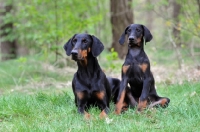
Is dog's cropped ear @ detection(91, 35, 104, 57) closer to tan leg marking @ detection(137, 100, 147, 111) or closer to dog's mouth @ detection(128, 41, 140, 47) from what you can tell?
dog's mouth @ detection(128, 41, 140, 47)

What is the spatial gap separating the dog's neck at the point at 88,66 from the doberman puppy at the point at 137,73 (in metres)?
0.44

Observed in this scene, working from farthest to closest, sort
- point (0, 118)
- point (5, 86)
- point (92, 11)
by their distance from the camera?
point (92, 11), point (5, 86), point (0, 118)

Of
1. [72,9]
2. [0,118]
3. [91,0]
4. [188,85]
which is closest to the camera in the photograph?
[0,118]

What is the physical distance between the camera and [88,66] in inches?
209

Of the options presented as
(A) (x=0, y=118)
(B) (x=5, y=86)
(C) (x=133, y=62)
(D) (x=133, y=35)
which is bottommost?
(B) (x=5, y=86)

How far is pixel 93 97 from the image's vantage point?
17.3 feet

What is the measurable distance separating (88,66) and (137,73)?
73 centimetres

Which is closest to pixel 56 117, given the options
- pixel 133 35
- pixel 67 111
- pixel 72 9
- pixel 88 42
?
pixel 67 111

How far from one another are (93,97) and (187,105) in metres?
1.36

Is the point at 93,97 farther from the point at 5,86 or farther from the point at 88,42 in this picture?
the point at 5,86

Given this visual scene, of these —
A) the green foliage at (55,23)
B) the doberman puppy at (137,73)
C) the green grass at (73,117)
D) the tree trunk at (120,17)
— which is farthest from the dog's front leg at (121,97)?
the tree trunk at (120,17)

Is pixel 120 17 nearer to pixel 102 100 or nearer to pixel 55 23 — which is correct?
pixel 55 23

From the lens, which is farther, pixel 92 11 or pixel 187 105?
pixel 92 11

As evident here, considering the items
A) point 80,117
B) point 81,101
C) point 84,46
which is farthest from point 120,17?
point 80,117
